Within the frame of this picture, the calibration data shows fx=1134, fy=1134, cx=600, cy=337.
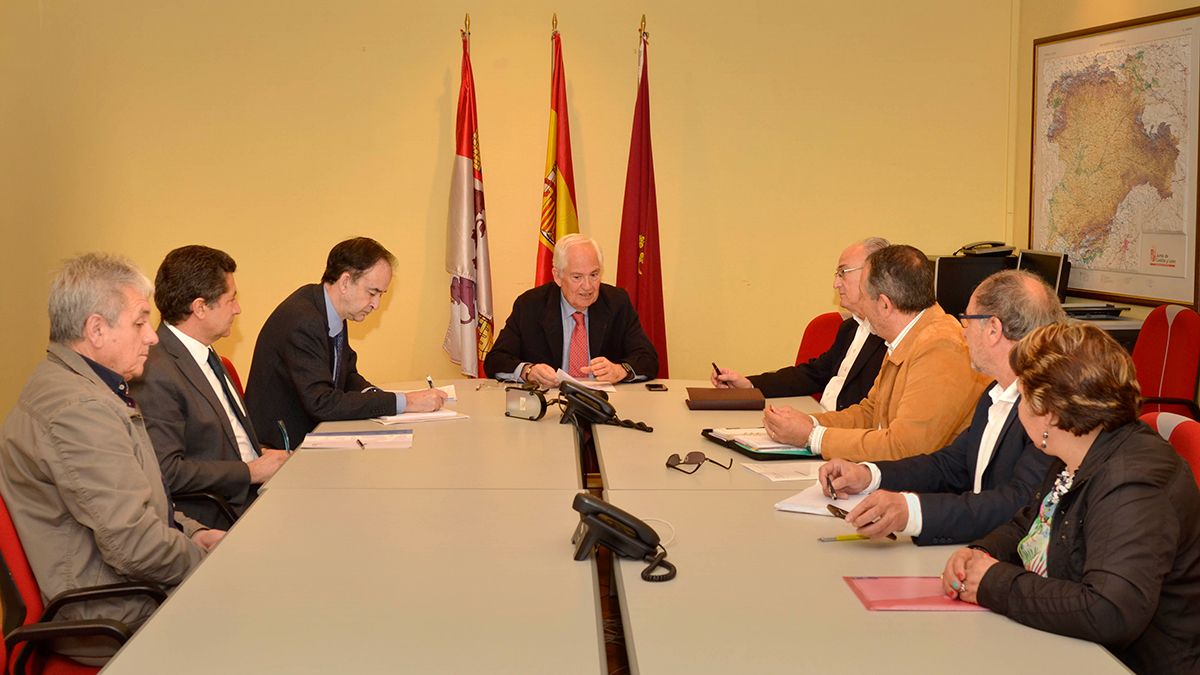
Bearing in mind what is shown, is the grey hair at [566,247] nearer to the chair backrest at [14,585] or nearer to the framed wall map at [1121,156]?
the framed wall map at [1121,156]

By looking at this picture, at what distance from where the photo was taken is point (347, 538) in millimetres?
2686

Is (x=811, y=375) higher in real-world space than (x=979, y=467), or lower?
lower

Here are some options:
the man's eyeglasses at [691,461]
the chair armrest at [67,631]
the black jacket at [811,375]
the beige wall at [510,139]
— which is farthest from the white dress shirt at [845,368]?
the chair armrest at [67,631]

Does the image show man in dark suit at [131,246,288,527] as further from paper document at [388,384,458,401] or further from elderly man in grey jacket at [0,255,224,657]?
paper document at [388,384,458,401]

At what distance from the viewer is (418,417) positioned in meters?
4.23

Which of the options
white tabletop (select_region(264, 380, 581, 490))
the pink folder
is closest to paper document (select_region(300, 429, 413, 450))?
white tabletop (select_region(264, 380, 581, 490))

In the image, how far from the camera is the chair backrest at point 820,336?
5441mm

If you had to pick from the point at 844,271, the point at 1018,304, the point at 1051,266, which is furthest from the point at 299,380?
the point at 1051,266

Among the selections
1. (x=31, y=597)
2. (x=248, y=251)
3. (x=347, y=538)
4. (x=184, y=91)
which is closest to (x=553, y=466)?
(x=347, y=538)

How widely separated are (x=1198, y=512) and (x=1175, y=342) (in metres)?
3.08

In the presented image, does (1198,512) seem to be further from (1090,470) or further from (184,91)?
(184,91)

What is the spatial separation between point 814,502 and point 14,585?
6.32 feet

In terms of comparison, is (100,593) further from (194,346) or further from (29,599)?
(194,346)

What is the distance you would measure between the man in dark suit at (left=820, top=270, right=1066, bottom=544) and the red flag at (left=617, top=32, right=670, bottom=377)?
10.6 feet
